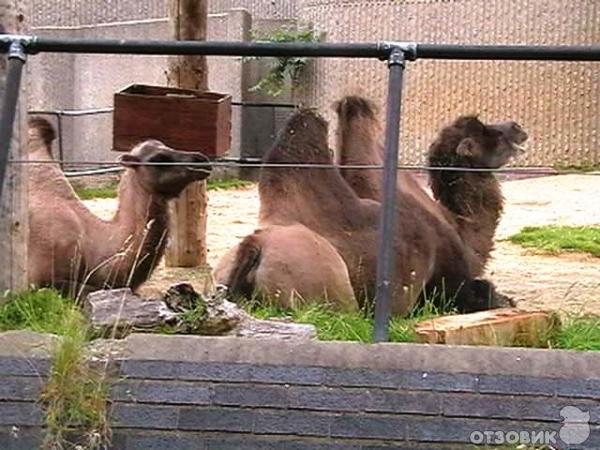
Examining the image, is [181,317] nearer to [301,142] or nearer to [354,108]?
[301,142]

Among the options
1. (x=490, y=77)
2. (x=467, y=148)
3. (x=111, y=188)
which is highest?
(x=467, y=148)

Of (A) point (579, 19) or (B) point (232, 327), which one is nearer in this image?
(B) point (232, 327)

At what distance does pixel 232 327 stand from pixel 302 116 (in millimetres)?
2692

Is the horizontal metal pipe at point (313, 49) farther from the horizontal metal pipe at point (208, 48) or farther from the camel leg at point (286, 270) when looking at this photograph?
the camel leg at point (286, 270)

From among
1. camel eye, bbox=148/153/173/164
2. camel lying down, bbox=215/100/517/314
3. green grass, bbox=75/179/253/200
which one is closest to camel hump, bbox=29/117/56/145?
camel eye, bbox=148/153/173/164

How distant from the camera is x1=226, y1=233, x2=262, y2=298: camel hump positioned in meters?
5.91

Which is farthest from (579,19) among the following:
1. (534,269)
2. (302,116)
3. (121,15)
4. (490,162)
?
(302,116)

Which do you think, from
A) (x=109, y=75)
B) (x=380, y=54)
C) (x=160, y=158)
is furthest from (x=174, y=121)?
(x=109, y=75)

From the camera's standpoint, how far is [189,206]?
9.09 meters

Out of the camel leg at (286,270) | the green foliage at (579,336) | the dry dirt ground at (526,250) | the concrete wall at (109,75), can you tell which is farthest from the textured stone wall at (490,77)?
the green foliage at (579,336)

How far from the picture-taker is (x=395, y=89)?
3.97 meters

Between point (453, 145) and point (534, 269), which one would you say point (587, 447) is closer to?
point (453, 145)

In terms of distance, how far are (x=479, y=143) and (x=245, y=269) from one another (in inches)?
93.1

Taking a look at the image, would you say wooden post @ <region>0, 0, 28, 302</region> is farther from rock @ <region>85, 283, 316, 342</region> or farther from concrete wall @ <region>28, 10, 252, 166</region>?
concrete wall @ <region>28, 10, 252, 166</region>
